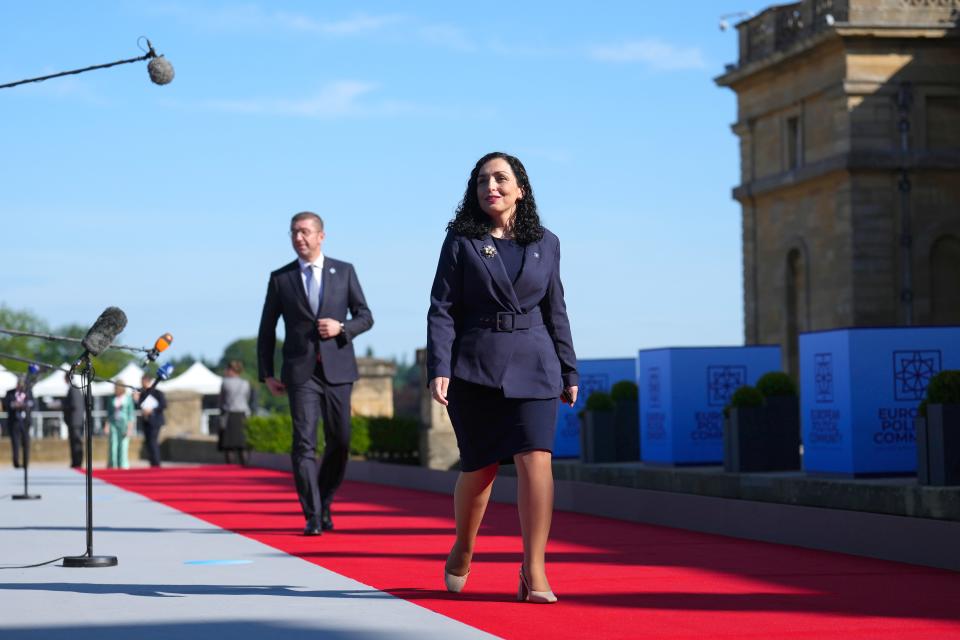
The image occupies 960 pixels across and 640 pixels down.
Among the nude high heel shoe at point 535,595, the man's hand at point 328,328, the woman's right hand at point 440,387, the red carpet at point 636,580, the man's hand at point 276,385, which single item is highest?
the man's hand at point 328,328

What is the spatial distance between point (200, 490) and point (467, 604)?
490 inches

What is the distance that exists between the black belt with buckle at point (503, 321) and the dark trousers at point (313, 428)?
403 cm

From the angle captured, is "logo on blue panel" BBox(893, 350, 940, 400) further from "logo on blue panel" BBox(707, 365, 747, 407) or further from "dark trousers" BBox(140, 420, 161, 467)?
"dark trousers" BBox(140, 420, 161, 467)

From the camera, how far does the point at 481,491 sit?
8.04 m

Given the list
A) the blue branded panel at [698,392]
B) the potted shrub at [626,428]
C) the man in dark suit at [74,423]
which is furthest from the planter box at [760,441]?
the man in dark suit at [74,423]

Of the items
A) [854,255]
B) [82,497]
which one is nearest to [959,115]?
[854,255]

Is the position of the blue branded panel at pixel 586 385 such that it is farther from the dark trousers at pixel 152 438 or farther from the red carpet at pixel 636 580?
the dark trousers at pixel 152 438

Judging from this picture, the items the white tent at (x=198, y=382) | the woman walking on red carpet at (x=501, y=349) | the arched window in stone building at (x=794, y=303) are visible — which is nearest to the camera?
the woman walking on red carpet at (x=501, y=349)

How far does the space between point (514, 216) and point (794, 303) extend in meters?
39.9

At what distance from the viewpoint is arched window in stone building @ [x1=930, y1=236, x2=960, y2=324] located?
43.9 meters

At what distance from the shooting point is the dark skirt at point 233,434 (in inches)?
1124

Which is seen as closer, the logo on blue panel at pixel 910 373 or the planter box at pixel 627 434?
the logo on blue panel at pixel 910 373

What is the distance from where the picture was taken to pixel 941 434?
1105cm

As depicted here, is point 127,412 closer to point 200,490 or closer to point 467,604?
point 200,490
